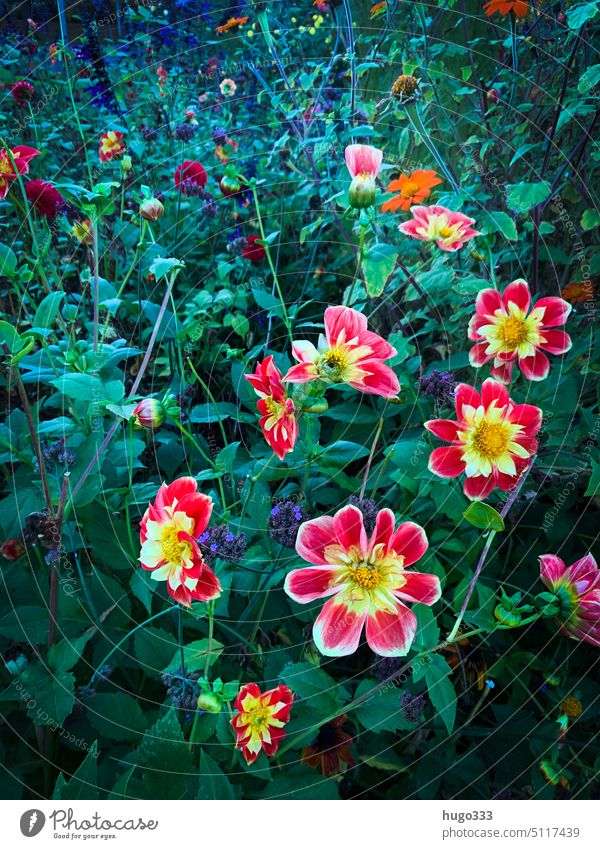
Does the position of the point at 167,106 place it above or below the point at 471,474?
above

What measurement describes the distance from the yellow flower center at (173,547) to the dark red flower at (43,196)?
326 mm

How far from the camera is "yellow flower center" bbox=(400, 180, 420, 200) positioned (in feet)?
1.95

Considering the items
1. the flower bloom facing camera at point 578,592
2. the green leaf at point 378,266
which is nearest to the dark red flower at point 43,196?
the green leaf at point 378,266

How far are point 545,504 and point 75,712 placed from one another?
38 centimetres

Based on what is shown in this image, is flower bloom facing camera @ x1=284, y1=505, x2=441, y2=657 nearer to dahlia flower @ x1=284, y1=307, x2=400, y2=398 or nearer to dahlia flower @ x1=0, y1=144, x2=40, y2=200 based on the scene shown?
dahlia flower @ x1=284, y1=307, x2=400, y2=398

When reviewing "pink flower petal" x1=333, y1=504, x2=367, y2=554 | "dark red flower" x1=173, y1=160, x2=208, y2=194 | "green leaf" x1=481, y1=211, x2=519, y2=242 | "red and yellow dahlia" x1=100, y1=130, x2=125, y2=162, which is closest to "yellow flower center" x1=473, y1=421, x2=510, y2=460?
"pink flower petal" x1=333, y1=504, x2=367, y2=554

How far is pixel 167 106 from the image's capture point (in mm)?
975

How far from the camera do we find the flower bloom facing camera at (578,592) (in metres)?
0.40

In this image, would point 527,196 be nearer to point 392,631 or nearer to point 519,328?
point 519,328

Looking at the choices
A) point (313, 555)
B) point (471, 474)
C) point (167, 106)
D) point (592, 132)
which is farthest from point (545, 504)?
point (167, 106)

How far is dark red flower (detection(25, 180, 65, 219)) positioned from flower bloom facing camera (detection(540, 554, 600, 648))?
1.56ft

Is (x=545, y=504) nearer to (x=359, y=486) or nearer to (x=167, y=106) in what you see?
(x=359, y=486)

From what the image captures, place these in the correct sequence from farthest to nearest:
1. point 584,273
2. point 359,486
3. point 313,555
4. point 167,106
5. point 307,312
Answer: point 167,106 → point 307,312 → point 584,273 → point 359,486 → point 313,555

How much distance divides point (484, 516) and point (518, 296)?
20 centimetres
